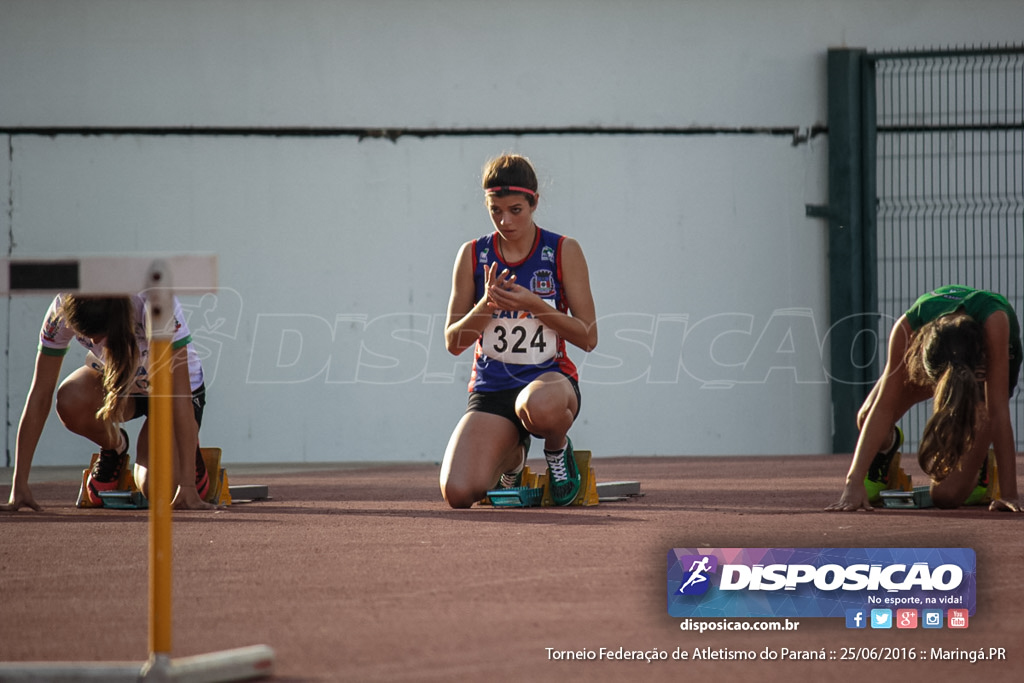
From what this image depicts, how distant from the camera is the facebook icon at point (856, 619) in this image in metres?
2.49

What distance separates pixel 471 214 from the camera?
10867 millimetres

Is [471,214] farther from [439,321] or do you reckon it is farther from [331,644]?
[331,644]

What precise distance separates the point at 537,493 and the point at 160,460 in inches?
126

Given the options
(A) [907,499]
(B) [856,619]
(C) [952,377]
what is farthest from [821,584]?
(A) [907,499]

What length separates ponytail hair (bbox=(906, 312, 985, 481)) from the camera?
4352 mm

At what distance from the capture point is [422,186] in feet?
35.5

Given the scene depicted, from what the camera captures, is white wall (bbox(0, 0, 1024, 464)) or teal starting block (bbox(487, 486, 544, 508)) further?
white wall (bbox(0, 0, 1024, 464))

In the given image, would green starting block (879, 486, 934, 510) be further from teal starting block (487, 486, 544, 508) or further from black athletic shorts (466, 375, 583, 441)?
teal starting block (487, 486, 544, 508)

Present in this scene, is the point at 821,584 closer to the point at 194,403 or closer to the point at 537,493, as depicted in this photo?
the point at 537,493

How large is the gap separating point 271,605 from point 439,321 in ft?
25.8

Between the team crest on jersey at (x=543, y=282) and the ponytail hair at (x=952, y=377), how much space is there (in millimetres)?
1492

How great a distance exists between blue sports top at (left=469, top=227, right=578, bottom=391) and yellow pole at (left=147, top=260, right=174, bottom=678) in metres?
2.88

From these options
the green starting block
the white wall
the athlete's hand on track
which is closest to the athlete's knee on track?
the athlete's hand on track

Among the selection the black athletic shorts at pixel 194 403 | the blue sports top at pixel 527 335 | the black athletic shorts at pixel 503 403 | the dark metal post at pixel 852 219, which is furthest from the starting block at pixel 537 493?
the dark metal post at pixel 852 219
